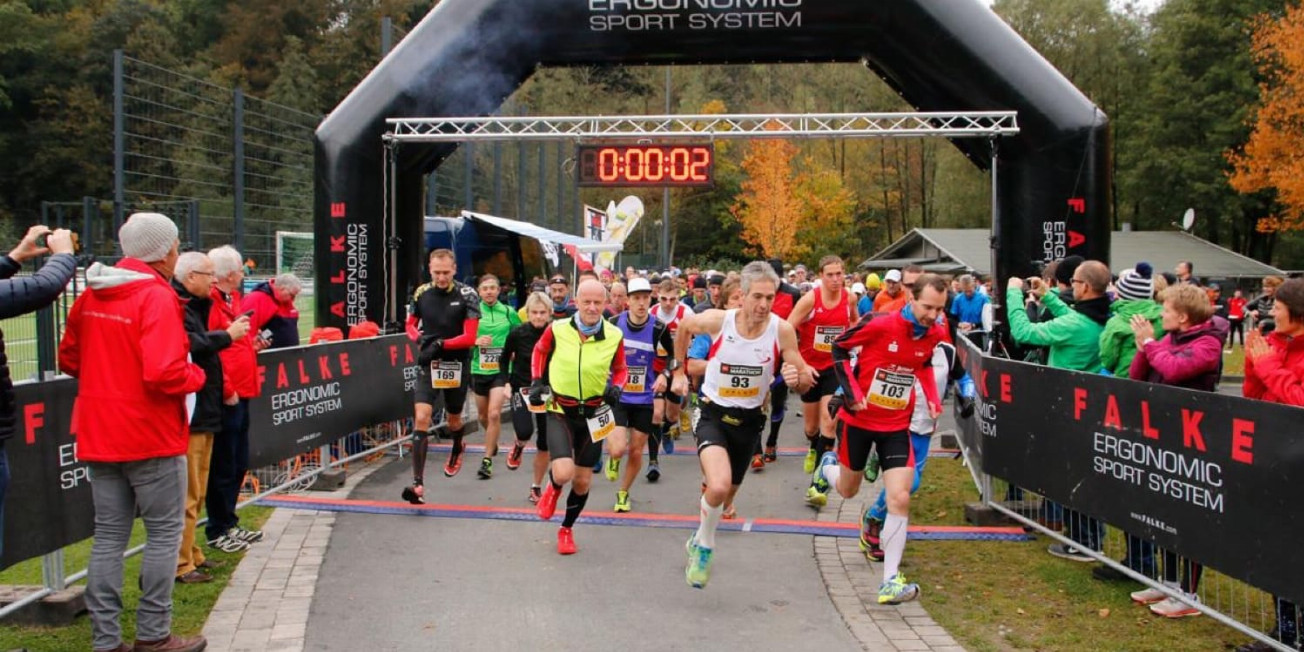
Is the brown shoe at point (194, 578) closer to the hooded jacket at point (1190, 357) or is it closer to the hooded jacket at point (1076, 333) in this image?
the hooded jacket at point (1076, 333)

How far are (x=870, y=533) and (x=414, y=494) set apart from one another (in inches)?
147

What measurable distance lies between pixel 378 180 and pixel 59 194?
38.6 meters

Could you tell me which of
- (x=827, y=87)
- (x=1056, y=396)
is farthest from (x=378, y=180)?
(x=827, y=87)

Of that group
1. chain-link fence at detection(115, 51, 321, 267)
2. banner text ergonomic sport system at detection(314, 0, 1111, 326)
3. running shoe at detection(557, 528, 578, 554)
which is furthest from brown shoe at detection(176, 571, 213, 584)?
banner text ergonomic sport system at detection(314, 0, 1111, 326)

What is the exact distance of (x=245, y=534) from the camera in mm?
7348

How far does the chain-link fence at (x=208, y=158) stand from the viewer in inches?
469

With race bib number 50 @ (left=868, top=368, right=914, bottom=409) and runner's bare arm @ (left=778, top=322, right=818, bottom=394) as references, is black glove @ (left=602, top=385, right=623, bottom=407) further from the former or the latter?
race bib number 50 @ (left=868, top=368, right=914, bottom=409)

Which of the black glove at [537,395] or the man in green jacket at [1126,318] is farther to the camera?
the black glove at [537,395]

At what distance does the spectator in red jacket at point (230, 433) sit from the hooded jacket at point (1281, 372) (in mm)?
5961

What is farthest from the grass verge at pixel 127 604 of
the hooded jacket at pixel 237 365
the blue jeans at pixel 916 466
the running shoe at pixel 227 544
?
the blue jeans at pixel 916 466

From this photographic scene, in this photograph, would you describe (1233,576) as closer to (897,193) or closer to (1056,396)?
(1056,396)

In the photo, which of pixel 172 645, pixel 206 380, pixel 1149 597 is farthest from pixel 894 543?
pixel 206 380

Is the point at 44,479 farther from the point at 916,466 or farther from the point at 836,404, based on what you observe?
the point at 916,466

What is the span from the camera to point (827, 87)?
58.2m
